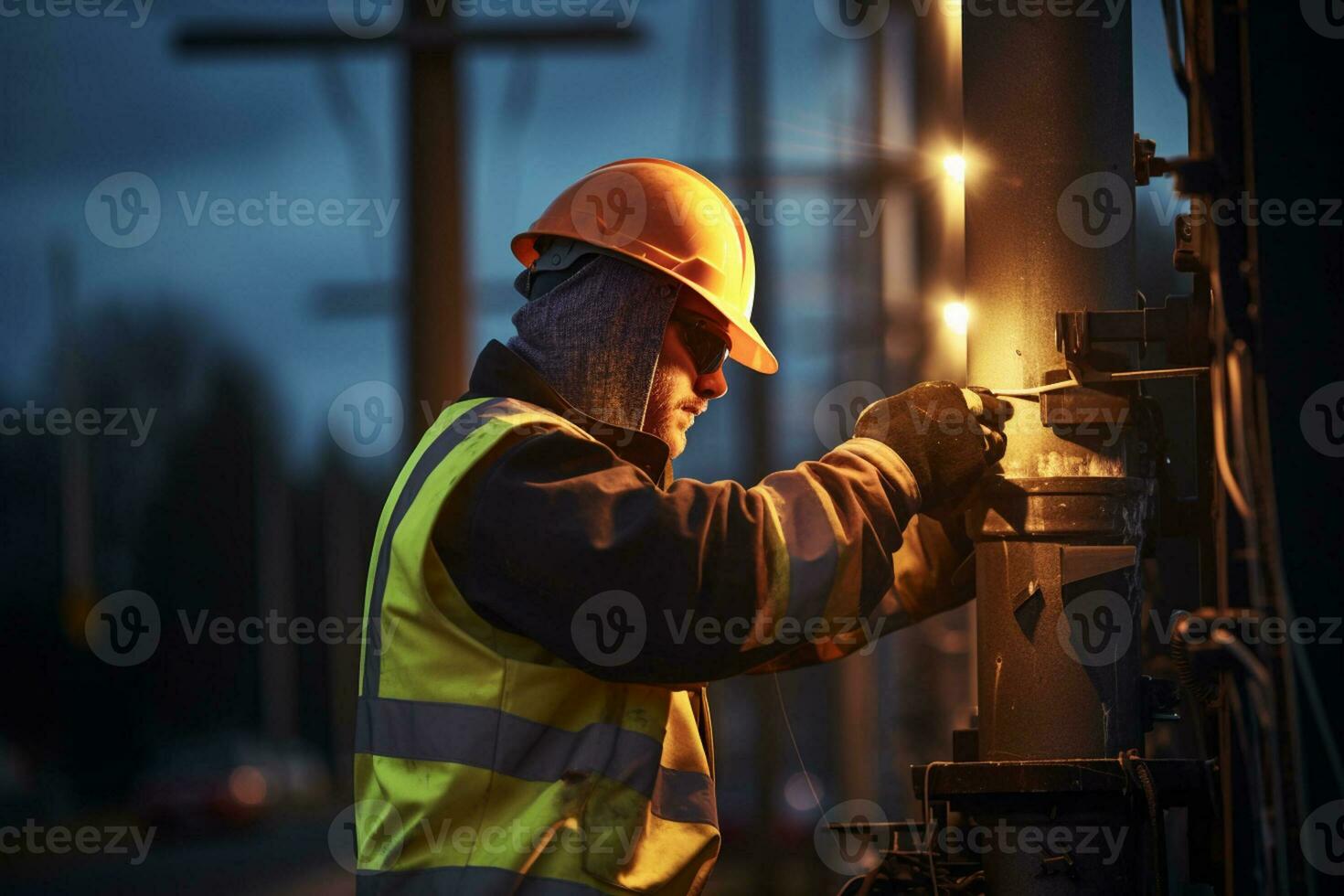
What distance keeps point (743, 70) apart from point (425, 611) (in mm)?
8652

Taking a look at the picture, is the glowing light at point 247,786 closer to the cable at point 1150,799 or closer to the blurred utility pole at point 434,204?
the blurred utility pole at point 434,204

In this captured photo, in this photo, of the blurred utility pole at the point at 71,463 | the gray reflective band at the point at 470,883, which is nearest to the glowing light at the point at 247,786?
the blurred utility pole at the point at 71,463

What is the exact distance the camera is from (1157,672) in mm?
7441

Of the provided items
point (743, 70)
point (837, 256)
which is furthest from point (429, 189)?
point (837, 256)

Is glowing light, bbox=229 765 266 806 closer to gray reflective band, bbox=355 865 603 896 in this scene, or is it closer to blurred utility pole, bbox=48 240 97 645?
blurred utility pole, bbox=48 240 97 645

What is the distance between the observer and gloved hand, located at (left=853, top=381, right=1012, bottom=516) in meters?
3.22

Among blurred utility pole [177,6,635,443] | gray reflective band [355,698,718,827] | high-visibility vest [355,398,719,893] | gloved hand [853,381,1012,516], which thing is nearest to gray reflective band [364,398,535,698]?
high-visibility vest [355,398,719,893]

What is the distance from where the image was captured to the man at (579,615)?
3.01 m

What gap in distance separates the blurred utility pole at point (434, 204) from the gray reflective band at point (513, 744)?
2749 millimetres

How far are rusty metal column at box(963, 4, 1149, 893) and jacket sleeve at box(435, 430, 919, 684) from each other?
36 cm

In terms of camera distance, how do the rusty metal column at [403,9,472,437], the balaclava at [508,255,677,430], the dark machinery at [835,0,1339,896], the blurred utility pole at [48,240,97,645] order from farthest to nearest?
1. the blurred utility pole at [48,240,97,645]
2. the rusty metal column at [403,9,472,437]
3. the balaclava at [508,255,677,430]
4. the dark machinery at [835,0,1339,896]

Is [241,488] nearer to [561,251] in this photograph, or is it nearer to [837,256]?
[837,256]

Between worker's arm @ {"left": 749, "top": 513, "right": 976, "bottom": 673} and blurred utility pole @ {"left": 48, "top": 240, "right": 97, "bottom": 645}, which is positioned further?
blurred utility pole @ {"left": 48, "top": 240, "right": 97, "bottom": 645}

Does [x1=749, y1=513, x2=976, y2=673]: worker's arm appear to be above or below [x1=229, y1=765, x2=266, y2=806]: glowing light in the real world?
above
